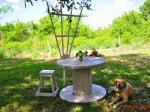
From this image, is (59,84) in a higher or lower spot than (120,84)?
lower

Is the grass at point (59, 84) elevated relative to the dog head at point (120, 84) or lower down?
lower down

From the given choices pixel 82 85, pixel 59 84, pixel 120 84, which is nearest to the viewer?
pixel 120 84

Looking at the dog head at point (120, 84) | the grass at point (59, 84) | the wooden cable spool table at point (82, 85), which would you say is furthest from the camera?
the wooden cable spool table at point (82, 85)

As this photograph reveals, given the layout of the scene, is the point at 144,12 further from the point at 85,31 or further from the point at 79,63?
the point at 79,63

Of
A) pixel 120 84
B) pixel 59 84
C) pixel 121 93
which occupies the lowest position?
pixel 59 84

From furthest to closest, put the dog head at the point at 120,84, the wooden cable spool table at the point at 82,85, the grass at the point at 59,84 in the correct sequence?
the wooden cable spool table at the point at 82,85, the grass at the point at 59,84, the dog head at the point at 120,84

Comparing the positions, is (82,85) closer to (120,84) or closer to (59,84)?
(120,84)

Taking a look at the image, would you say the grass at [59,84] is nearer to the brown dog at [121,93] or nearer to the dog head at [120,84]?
the brown dog at [121,93]

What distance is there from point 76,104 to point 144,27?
125ft

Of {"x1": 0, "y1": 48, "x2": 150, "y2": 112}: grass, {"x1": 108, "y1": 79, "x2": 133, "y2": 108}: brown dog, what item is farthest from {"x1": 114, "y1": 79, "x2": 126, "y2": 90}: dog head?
{"x1": 0, "y1": 48, "x2": 150, "y2": 112}: grass

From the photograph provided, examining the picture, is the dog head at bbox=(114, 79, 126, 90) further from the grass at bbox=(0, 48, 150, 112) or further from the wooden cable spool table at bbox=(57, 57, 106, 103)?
the wooden cable spool table at bbox=(57, 57, 106, 103)

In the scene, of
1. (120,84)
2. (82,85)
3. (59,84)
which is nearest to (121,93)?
(120,84)

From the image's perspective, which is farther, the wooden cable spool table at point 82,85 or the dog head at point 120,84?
the wooden cable spool table at point 82,85

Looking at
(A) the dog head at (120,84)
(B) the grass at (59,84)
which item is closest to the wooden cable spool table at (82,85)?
(B) the grass at (59,84)
